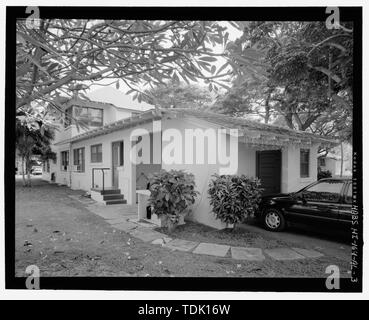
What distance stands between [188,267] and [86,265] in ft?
4.63

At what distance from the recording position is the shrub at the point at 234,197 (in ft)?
14.2

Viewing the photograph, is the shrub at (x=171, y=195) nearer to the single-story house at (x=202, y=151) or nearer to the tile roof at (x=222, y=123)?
the single-story house at (x=202, y=151)

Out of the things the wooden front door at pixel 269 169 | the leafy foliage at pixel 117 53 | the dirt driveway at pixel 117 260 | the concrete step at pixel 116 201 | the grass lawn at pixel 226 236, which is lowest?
the concrete step at pixel 116 201

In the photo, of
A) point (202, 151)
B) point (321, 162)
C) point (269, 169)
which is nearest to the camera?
point (202, 151)

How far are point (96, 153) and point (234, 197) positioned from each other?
8.17 meters

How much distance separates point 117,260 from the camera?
10.4 ft

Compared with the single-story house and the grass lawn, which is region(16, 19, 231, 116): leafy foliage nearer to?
the single-story house

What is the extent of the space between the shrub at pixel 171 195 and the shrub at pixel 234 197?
55 centimetres

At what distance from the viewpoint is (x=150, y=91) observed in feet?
6.88

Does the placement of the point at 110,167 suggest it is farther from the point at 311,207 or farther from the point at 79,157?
the point at 311,207

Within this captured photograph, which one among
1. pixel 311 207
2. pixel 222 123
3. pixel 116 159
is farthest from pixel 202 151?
pixel 116 159

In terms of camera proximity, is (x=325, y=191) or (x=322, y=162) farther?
(x=322, y=162)

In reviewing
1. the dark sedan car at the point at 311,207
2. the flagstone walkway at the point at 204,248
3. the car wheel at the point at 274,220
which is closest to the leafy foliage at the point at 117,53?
the flagstone walkway at the point at 204,248
